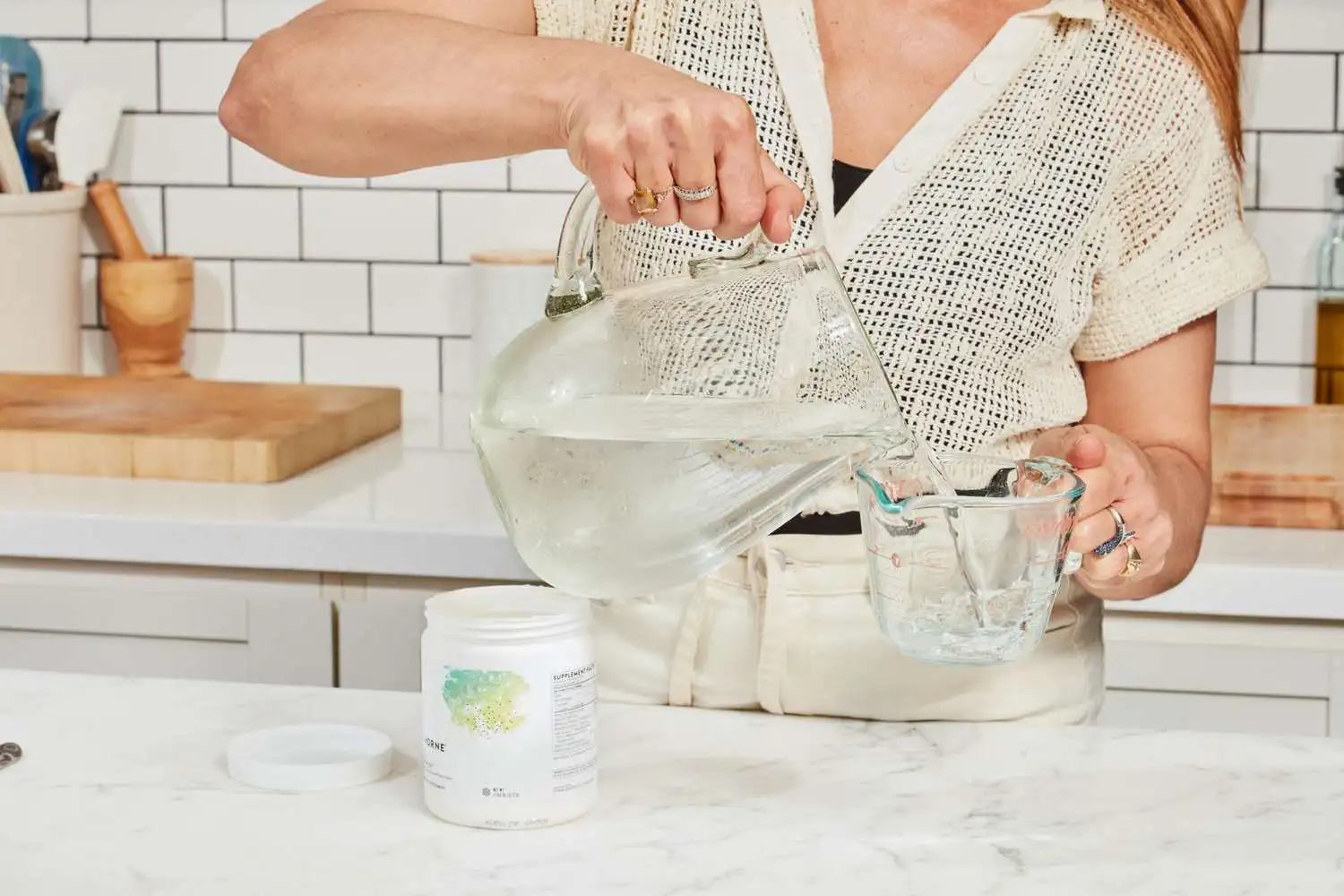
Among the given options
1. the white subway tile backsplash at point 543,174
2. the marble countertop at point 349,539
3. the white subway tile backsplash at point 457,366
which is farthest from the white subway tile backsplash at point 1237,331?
the white subway tile backsplash at point 457,366

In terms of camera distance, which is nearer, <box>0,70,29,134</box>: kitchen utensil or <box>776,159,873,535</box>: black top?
<box>776,159,873,535</box>: black top

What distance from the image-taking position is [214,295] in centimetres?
202

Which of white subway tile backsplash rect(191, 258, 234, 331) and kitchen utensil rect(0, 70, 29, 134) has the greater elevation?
kitchen utensil rect(0, 70, 29, 134)

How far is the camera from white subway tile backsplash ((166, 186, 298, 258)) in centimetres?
199

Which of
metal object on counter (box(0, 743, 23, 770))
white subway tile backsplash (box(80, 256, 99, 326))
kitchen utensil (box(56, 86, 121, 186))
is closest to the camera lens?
metal object on counter (box(0, 743, 23, 770))

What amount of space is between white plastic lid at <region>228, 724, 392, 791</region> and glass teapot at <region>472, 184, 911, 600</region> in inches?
5.8

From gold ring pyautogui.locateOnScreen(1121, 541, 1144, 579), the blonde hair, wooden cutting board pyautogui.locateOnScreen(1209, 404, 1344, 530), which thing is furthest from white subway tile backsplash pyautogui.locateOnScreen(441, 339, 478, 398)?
gold ring pyautogui.locateOnScreen(1121, 541, 1144, 579)

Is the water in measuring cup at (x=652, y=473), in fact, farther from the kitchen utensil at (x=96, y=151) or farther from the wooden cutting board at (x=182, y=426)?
the kitchen utensil at (x=96, y=151)

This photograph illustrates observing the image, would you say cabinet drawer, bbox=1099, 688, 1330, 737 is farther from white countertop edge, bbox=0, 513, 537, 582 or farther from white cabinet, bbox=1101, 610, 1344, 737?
white countertop edge, bbox=0, 513, 537, 582

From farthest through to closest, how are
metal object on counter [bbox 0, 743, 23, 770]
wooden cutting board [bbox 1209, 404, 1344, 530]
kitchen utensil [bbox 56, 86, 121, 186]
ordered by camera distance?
kitchen utensil [bbox 56, 86, 121, 186]
wooden cutting board [bbox 1209, 404, 1344, 530]
metal object on counter [bbox 0, 743, 23, 770]

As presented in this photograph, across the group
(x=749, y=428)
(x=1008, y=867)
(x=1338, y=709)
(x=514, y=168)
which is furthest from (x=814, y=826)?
(x=514, y=168)

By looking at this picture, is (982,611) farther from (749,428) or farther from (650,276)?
(650,276)

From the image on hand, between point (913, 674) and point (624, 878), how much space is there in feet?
1.12

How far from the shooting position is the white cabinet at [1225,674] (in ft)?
4.53
